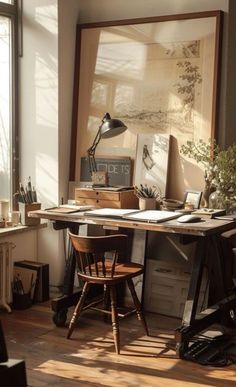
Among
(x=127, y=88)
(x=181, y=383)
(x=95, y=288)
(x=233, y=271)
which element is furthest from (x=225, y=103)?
(x=181, y=383)

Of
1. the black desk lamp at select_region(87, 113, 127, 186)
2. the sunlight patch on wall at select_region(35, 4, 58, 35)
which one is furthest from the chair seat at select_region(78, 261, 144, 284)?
the sunlight patch on wall at select_region(35, 4, 58, 35)

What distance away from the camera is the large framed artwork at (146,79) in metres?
4.46

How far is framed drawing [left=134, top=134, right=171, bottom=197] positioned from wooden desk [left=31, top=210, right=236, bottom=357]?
72 cm

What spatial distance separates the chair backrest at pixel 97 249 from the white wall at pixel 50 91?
3.43ft

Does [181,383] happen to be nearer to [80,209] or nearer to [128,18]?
[80,209]

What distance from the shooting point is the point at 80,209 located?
4.45 m

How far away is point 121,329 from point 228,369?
3.15 ft

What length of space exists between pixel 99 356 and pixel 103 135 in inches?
66.1

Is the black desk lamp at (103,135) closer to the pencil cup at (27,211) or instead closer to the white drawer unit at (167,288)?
the pencil cup at (27,211)

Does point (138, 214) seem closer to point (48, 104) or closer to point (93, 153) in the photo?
point (93, 153)

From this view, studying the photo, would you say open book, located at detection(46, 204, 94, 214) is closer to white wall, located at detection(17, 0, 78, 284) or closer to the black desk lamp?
the black desk lamp

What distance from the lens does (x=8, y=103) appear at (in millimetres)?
5039

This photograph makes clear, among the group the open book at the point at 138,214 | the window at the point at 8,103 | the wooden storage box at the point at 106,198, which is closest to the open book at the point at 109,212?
the open book at the point at 138,214

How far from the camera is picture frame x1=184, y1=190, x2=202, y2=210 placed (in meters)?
4.42
